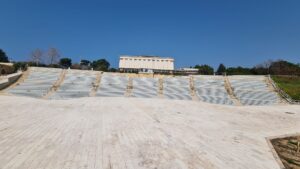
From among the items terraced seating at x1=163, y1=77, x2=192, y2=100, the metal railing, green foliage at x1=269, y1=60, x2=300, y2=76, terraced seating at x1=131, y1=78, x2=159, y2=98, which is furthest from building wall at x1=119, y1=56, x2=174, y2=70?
the metal railing

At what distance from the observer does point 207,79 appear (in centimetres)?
3991

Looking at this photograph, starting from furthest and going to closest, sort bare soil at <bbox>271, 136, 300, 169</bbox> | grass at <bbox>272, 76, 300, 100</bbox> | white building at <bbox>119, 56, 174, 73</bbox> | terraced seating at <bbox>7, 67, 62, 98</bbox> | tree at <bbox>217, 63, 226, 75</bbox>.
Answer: white building at <bbox>119, 56, 174, 73</bbox> → tree at <bbox>217, 63, 226, 75</bbox> → grass at <bbox>272, 76, 300, 100</bbox> → terraced seating at <bbox>7, 67, 62, 98</bbox> → bare soil at <bbox>271, 136, 300, 169</bbox>

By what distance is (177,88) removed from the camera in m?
34.2

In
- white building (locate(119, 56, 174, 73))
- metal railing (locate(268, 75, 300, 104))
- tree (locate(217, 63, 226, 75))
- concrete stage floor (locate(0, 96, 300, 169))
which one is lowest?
metal railing (locate(268, 75, 300, 104))

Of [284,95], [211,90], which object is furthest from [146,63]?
[284,95]

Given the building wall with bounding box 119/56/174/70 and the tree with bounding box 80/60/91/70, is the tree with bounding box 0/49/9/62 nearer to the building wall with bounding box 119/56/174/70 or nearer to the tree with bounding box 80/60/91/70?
the tree with bounding box 80/60/91/70

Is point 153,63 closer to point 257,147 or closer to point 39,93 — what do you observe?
point 39,93

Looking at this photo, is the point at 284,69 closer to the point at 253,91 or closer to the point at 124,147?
the point at 253,91

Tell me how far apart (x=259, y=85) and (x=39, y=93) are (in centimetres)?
3121

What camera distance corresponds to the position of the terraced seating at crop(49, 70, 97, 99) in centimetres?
2778

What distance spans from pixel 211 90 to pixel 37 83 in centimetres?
2494

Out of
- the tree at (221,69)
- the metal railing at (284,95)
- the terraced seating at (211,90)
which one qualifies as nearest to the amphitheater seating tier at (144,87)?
the terraced seating at (211,90)

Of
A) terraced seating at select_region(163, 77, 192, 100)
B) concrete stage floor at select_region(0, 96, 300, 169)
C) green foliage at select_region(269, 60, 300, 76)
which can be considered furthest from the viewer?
green foliage at select_region(269, 60, 300, 76)

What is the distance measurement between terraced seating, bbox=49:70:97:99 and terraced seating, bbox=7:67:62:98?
1654 millimetres
